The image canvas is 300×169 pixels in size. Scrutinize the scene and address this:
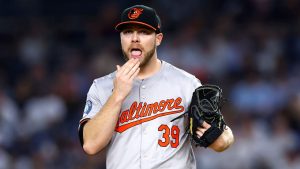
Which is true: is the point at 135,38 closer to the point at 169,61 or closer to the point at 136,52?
the point at 136,52

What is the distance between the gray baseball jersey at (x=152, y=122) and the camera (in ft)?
15.6

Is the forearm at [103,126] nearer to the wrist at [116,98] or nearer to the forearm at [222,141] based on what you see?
the wrist at [116,98]

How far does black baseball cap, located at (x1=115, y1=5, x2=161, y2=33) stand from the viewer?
477 cm

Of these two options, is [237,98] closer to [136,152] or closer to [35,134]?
[35,134]

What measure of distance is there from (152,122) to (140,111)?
115 mm

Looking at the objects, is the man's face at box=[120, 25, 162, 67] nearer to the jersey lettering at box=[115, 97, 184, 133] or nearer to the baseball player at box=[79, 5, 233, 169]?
the baseball player at box=[79, 5, 233, 169]

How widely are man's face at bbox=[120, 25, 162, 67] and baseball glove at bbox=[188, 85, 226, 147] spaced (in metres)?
0.39

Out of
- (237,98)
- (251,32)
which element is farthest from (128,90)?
(251,32)

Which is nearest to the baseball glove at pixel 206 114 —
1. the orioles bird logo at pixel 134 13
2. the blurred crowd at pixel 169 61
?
the orioles bird logo at pixel 134 13

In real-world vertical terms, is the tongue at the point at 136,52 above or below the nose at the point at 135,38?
below

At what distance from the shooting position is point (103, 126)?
464 cm

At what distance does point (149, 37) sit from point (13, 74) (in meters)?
6.60

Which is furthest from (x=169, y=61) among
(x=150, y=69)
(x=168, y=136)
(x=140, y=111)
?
(x=168, y=136)

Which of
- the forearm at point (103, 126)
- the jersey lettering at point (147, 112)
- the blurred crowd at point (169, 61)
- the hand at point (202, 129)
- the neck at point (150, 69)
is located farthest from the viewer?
the blurred crowd at point (169, 61)
